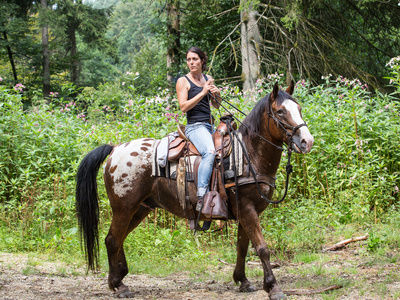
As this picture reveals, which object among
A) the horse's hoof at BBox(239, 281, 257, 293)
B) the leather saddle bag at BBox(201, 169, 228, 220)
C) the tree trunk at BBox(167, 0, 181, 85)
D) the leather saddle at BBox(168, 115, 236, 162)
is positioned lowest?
the horse's hoof at BBox(239, 281, 257, 293)

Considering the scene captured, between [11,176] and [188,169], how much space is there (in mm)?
4813

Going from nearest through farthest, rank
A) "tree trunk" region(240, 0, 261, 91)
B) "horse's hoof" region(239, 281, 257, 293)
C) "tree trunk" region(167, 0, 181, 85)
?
"horse's hoof" region(239, 281, 257, 293) → "tree trunk" region(240, 0, 261, 91) → "tree trunk" region(167, 0, 181, 85)

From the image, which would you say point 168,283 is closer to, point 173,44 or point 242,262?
point 242,262

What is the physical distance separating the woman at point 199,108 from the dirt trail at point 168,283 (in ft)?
3.80

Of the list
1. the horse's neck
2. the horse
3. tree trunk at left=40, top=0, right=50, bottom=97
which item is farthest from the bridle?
tree trunk at left=40, top=0, right=50, bottom=97

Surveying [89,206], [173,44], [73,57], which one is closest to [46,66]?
[73,57]

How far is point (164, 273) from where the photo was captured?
5.65 m

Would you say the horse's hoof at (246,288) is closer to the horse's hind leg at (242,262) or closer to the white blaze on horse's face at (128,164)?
the horse's hind leg at (242,262)

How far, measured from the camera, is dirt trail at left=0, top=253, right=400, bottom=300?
412 cm

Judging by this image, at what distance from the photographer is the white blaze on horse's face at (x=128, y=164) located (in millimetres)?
4652

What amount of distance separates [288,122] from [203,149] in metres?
0.97

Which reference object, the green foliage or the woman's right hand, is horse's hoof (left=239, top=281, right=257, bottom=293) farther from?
the woman's right hand

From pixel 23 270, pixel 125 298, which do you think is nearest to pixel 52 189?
pixel 23 270

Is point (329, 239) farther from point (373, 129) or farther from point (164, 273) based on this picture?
point (164, 273)
